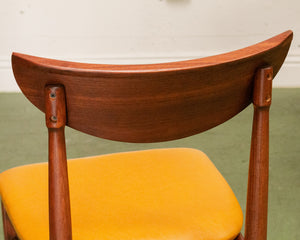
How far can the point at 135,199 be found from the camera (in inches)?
34.8

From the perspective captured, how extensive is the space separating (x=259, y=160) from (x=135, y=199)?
25 cm

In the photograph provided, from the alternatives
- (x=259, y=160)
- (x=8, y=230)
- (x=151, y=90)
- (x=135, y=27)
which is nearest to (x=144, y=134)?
(x=151, y=90)

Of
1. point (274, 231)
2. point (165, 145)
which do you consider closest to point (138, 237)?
point (274, 231)

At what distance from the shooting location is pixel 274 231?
1.57 m

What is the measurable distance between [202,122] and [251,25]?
2.36 m

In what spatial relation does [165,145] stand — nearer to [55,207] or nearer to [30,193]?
[30,193]

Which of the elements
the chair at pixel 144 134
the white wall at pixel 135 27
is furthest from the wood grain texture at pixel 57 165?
the white wall at pixel 135 27

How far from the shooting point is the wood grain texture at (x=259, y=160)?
0.70 metres

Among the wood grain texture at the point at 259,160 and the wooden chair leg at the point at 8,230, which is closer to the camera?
the wood grain texture at the point at 259,160

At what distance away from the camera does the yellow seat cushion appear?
81 centimetres

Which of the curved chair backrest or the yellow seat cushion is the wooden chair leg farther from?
the curved chair backrest

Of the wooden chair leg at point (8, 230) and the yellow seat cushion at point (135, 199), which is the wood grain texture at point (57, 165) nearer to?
the yellow seat cushion at point (135, 199)

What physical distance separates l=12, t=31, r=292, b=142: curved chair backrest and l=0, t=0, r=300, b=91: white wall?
7.29 ft

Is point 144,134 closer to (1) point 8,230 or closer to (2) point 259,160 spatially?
(2) point 259,160
